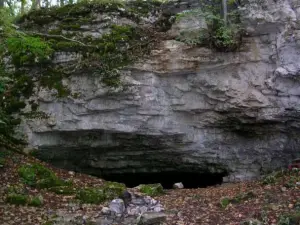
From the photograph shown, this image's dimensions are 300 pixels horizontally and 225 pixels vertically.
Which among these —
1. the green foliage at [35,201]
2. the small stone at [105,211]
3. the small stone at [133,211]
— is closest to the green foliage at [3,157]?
the green foliage at [35,201]

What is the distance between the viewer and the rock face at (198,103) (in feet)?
29.4

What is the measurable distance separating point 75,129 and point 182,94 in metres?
2.93

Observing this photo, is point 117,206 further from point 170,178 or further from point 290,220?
point 170,178

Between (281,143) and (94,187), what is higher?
(281,143)

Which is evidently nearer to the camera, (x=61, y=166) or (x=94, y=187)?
(x=94, y=187)

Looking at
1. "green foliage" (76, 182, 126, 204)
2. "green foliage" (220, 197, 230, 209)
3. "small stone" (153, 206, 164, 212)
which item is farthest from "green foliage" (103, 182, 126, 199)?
"green foliage" (220, 197, 230, 209)

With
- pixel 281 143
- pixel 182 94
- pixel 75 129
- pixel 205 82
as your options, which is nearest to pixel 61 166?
pixel 75 129

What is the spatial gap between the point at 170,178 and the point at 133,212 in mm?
4879

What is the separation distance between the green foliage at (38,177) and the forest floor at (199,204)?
124mm

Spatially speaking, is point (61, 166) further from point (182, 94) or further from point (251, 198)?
point (251, 198)

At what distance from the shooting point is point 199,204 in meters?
7.21

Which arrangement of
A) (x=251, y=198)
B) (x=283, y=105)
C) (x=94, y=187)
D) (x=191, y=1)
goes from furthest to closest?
(x=191, y=1), (x=283, y=105), (x=94, y=187), (x=251, y=198)

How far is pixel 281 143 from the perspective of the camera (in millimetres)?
9734

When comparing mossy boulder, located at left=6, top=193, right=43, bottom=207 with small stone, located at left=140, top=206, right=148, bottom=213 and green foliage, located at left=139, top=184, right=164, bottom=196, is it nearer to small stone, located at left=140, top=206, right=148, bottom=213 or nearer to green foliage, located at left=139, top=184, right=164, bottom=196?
small stone, located at left=140, top=206, right=148, bottom=213
